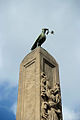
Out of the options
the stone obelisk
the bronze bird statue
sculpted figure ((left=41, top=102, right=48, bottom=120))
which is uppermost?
the bronze bird statue

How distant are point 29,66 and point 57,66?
1893 millimetres

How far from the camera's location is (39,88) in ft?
33.1

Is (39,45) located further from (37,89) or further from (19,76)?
(37,89)

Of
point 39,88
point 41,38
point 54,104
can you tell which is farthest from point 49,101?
point 41,38

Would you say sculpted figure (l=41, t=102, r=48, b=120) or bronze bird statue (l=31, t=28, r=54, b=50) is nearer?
sculpted figure (l=41, t=102, r=48, b=120)

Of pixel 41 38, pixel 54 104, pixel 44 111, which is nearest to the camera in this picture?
pixel 44 111

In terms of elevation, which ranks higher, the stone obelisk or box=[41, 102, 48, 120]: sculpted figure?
the stone obelisk

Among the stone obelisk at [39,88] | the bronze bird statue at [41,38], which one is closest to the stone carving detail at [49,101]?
the stone obelisk at [39,88]

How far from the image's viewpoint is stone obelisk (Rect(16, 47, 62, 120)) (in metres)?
9.65

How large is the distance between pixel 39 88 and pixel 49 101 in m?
0.80

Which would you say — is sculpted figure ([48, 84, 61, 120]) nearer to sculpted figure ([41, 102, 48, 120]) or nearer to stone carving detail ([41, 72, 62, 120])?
stone carving detail ([41, 72, 62, 120])

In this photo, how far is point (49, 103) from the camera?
9953 millimetres

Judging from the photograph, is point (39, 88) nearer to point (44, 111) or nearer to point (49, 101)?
point (49, 101)

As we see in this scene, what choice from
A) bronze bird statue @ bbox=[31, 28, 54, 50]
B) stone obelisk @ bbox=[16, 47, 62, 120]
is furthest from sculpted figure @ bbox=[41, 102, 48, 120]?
bronze bird statue @ bbox=[31, 28, 54, 50]
